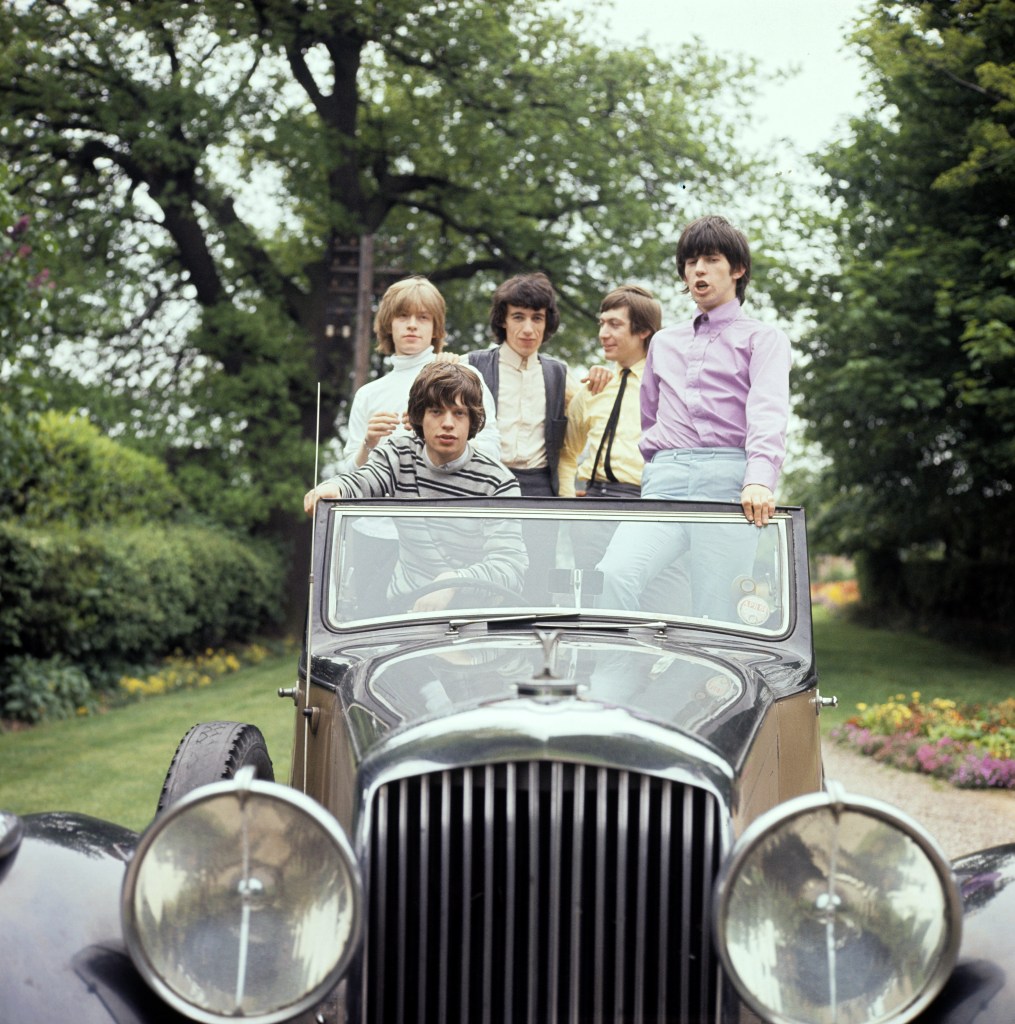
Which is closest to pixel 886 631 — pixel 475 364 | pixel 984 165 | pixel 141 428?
pixel 984 165

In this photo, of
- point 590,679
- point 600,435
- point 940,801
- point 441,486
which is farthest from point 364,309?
point 590,679

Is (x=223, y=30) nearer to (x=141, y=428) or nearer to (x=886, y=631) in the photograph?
(x=141, y=428)

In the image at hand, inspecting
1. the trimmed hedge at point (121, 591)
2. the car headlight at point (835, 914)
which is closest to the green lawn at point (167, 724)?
the trimmed hedge at point (121, 591)

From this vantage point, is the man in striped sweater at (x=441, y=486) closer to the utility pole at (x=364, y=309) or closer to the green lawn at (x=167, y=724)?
the green lawn at (x=167, y=724)

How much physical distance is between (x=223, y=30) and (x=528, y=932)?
16.2m

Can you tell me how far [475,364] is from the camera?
17.5 feet

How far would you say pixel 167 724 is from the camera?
424 inches

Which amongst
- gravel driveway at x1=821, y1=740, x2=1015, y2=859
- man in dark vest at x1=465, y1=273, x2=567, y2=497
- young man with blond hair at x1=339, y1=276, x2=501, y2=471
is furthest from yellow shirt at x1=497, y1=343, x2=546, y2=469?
gravel driveway at x1=821, y1=740, x2=1015, y2=859

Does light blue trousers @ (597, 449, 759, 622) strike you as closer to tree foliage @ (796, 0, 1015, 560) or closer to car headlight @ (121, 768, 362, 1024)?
car headlight @ (121, 768, 362, 1024)

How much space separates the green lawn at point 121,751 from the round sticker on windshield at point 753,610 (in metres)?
3.90

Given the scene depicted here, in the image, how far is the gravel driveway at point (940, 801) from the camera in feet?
22.7

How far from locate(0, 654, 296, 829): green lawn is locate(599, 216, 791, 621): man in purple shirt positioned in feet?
11.6

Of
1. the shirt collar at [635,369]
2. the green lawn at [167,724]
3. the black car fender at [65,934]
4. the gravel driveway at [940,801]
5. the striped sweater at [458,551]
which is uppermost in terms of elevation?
the shirt collar at [635,369]

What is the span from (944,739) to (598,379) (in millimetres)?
5285
